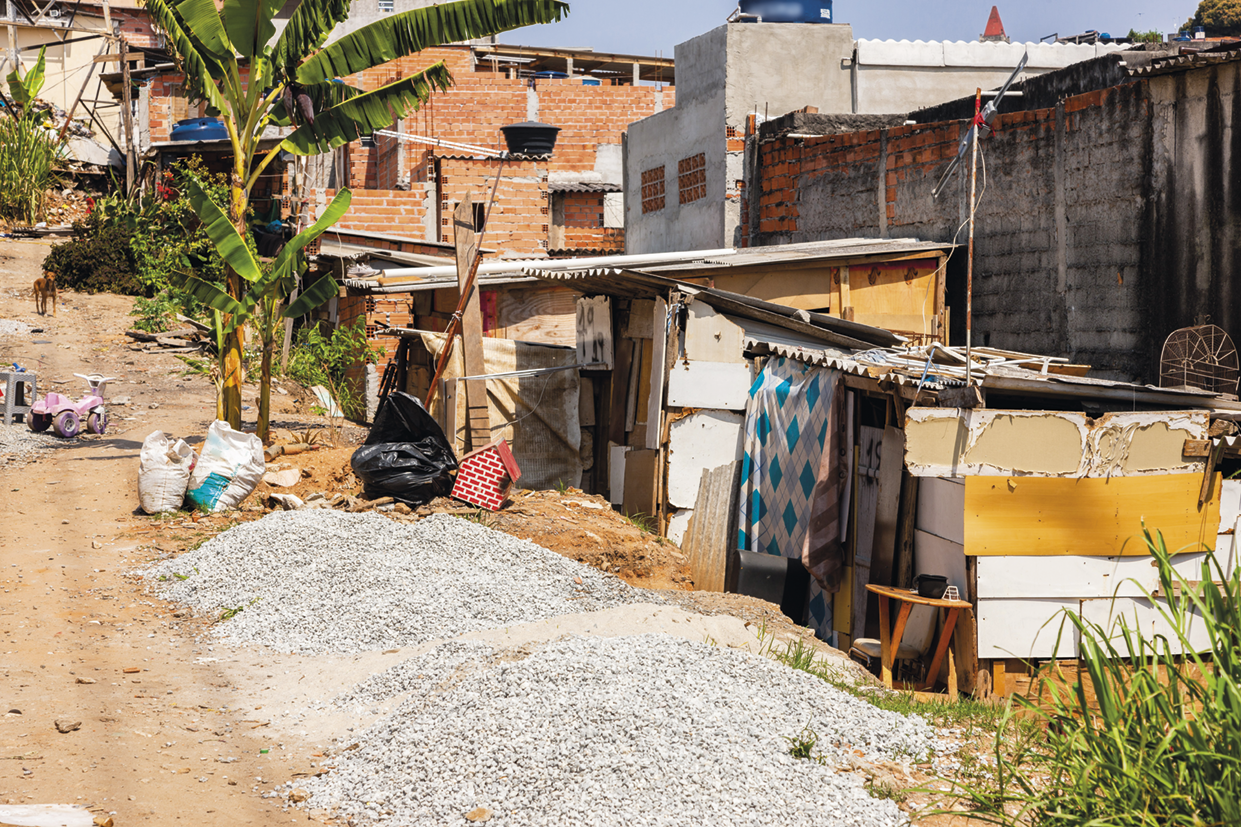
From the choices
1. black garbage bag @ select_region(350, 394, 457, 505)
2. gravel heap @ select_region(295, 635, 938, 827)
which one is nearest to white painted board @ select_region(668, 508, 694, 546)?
black garbage bag @ select_region(350, 394, 457, 505)

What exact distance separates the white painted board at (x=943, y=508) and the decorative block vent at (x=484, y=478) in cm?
345

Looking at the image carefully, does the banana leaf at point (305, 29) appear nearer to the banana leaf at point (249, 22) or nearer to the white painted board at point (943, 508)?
the banana leaf at point (249, 22)

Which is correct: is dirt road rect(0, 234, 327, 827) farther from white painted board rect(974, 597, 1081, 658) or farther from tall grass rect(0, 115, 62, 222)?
tall grass rect(0, 115, 62, 222)

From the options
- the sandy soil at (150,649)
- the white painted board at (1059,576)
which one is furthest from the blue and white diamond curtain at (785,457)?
the white painted board at (1059,576)

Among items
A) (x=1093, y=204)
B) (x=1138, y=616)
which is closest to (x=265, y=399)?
(x=1138, y=616)

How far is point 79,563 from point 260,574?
1.46 metres

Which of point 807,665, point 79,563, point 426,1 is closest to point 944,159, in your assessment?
point 807,665

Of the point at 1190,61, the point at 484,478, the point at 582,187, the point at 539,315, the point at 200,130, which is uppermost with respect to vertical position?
the point at 200,130

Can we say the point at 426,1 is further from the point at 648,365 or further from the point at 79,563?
the point at 79,563

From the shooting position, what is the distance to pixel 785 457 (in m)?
8.35

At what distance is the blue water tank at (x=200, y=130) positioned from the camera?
2245 cm

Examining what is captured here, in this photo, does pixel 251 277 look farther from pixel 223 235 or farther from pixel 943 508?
pixel 943 508

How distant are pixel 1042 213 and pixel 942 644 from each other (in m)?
5.74

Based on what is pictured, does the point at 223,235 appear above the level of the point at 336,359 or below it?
above
